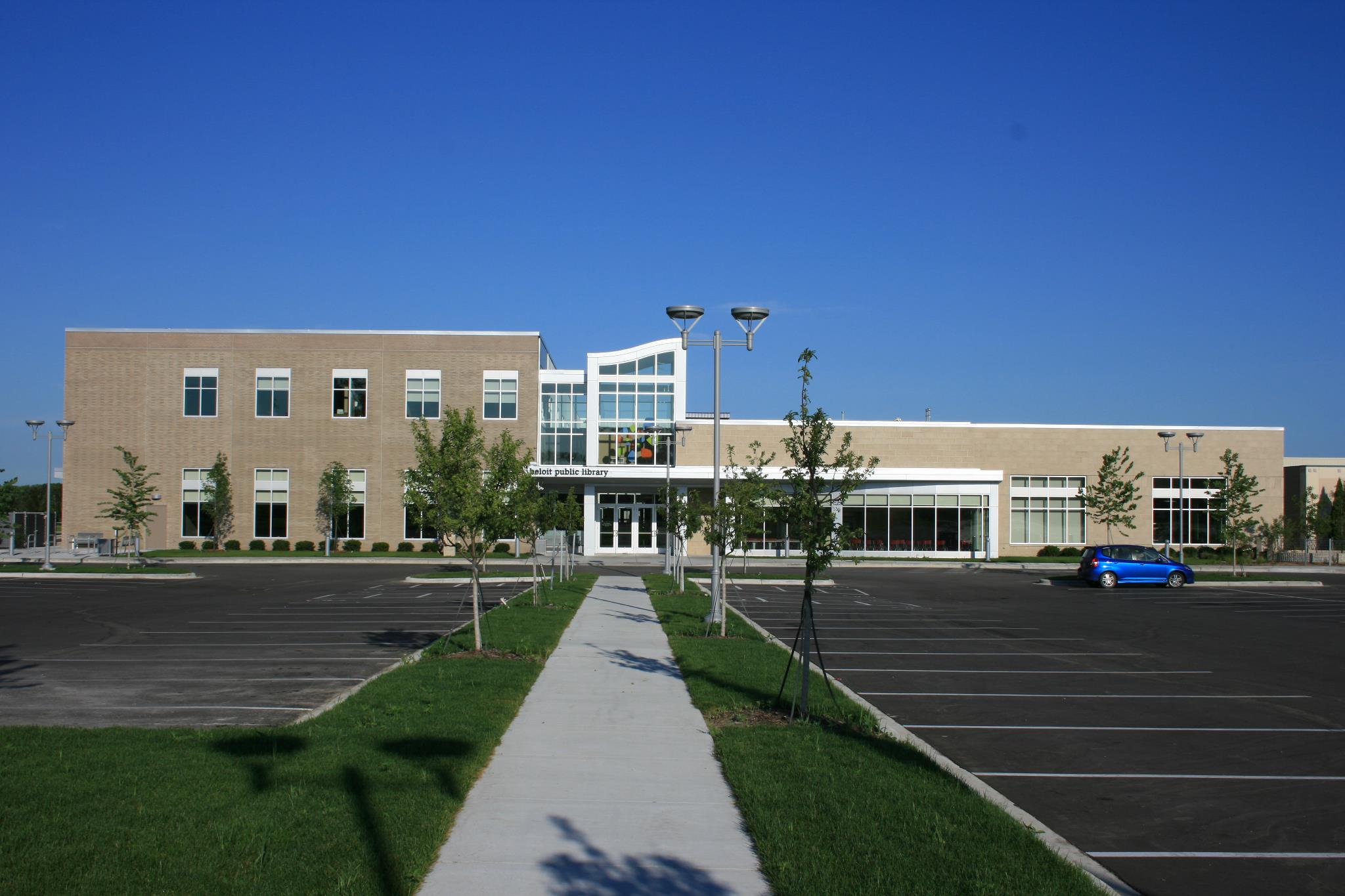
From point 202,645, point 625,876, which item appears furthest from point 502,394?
point 625,876

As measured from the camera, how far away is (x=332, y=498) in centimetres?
5125

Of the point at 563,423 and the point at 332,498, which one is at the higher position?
the point at 563,423

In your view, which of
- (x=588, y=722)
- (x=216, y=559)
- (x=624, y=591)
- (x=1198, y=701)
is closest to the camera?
(x=588, y=722)

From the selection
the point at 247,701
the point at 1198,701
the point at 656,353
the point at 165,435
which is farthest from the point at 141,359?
the point at 1198,701

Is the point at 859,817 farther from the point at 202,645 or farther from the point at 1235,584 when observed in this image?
the point at 1235,584

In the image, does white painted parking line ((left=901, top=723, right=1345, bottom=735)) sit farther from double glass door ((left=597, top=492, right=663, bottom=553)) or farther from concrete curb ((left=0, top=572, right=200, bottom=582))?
double glass door ((left=597, top=492, right=663, bottom=553))

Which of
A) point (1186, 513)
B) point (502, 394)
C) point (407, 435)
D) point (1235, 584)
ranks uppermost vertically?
point (502, 394)

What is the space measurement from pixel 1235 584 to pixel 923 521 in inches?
647

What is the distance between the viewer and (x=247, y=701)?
38.4 feet

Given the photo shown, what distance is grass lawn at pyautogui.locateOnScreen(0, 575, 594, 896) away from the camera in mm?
5719

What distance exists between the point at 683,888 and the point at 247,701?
301 inches

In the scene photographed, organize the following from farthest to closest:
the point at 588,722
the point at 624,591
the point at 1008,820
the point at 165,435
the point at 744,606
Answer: the point at 165,435, the point at 624,591, the point at 744,606, the point at 588,722, the point at 1008,820

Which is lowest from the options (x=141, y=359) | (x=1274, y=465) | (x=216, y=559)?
(x=216, y=559)

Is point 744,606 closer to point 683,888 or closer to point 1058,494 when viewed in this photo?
point 683,888
